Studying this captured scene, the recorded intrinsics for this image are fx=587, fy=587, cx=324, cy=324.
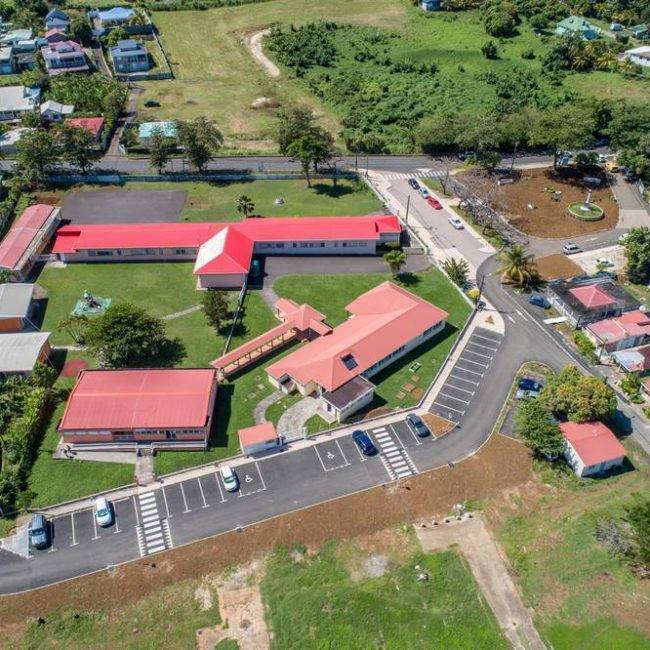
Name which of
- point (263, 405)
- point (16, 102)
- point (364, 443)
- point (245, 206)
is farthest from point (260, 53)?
point (364, 443)

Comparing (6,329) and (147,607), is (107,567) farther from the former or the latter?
(6,329)

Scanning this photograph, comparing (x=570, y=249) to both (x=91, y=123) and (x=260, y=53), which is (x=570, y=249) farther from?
(x=260, y=53)

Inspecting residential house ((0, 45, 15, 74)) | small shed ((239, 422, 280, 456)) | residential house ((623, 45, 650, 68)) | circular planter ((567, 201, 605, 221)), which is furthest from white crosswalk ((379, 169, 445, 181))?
residential house ((0, 45, 15, 74))

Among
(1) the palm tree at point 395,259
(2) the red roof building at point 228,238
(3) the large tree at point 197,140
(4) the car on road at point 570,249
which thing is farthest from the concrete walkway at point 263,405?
(3) the large tree at point 197,140

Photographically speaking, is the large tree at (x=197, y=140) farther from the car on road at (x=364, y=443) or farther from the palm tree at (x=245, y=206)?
the car on road at (x=364, y=443)

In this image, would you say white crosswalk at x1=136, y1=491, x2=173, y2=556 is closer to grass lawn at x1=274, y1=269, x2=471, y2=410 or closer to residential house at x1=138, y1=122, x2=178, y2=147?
grass lawn at x1=274, y1=269, x2=471, y2=410

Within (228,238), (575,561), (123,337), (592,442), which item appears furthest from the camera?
(228,238)
